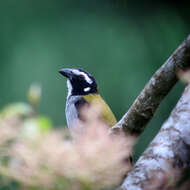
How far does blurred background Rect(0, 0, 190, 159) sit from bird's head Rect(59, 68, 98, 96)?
4.0 inches

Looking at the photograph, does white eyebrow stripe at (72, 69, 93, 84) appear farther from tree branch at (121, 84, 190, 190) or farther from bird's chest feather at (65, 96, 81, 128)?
tree branch at (121, 84, 190, 190)

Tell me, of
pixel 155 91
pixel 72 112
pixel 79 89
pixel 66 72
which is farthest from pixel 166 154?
pixel 79 89

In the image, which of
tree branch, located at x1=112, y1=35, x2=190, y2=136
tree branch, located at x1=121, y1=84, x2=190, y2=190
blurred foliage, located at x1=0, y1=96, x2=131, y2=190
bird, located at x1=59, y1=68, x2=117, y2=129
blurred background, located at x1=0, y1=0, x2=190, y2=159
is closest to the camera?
blurred foliage, located at x1=0, y1=96, x2=131, y2=190

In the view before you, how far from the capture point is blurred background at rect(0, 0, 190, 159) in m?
4.12

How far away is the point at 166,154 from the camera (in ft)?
5.79

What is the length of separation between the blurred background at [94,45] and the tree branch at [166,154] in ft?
6.64

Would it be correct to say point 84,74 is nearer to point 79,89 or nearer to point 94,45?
point 79,89

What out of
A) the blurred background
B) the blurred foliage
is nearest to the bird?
the blurred background

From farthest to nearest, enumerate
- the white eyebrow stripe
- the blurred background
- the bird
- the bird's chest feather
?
the white eyebrow stripe
the bird
the blurred background
the bird's chest feather

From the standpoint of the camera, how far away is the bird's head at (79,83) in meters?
4.48

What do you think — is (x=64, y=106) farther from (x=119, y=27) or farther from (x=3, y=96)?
(x=119, y=27)

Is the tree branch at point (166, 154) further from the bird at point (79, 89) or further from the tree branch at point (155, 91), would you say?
the bird at point (79, 89)

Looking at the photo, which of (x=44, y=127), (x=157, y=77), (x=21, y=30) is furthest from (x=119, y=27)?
(x=44, y=127)

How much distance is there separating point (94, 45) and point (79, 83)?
0.44 metres
